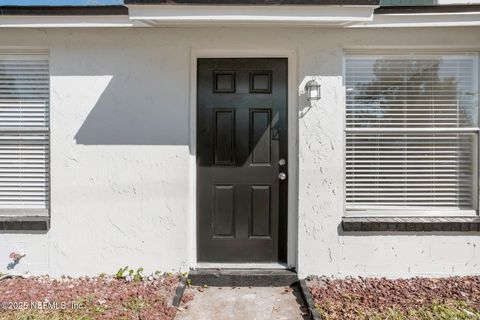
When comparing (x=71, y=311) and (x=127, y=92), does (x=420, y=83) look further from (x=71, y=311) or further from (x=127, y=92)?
(x=71, y=311)

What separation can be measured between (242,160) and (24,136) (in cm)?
260

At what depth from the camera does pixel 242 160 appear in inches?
163

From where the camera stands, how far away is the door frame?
4.06 m

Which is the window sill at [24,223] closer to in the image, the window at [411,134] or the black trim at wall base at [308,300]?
the black trim at wall base at [308,300]

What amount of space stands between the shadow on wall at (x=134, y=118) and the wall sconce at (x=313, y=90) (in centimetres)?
140

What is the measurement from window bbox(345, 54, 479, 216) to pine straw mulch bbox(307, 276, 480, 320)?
0.79 m

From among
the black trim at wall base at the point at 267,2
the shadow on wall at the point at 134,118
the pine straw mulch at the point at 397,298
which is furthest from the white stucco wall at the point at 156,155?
the black trim at wall base at the point at 267,2

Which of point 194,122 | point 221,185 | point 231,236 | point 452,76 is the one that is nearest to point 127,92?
point 194,122

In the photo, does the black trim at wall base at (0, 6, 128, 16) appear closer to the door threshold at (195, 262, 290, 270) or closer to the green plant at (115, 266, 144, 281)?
the green plant at (115, 266, 144, 281)

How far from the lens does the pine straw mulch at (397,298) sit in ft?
10.6

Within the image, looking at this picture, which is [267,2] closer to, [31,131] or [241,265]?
[241,265]

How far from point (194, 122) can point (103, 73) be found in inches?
46.1

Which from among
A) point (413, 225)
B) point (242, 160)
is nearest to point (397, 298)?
point (413, 225)

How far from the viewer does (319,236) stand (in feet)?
13.1
